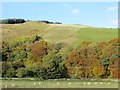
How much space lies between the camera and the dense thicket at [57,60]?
67.1 m

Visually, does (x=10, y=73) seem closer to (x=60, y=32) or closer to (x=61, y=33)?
(x=61, y=33)

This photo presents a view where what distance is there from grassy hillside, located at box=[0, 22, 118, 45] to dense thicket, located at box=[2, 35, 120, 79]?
3499mm

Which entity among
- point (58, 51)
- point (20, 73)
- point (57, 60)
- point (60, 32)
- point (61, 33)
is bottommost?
point (20, 73)

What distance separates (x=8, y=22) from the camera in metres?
107

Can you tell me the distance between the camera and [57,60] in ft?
243

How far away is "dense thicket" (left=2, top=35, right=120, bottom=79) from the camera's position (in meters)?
67.1

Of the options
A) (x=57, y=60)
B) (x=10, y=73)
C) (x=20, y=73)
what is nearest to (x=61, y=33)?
(x=57, y=60)

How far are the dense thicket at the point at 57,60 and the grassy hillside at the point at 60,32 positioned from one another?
350cm

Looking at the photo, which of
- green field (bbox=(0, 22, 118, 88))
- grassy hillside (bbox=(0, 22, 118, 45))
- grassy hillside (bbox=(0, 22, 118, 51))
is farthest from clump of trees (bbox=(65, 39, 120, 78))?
grassy hillside (bbox=(0, 22, 118, 45))

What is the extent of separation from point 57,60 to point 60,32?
25368 millimetres

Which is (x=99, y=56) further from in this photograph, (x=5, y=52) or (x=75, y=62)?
(x=5, y=52)

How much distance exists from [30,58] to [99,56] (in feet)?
50.3

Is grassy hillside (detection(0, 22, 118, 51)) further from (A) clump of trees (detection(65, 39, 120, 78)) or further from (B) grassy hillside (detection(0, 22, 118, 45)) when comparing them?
(A) clump of trees (detection(65, 39, 120, 78))

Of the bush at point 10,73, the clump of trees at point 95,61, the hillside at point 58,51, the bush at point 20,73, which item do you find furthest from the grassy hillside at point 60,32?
the bush at point 10,73
